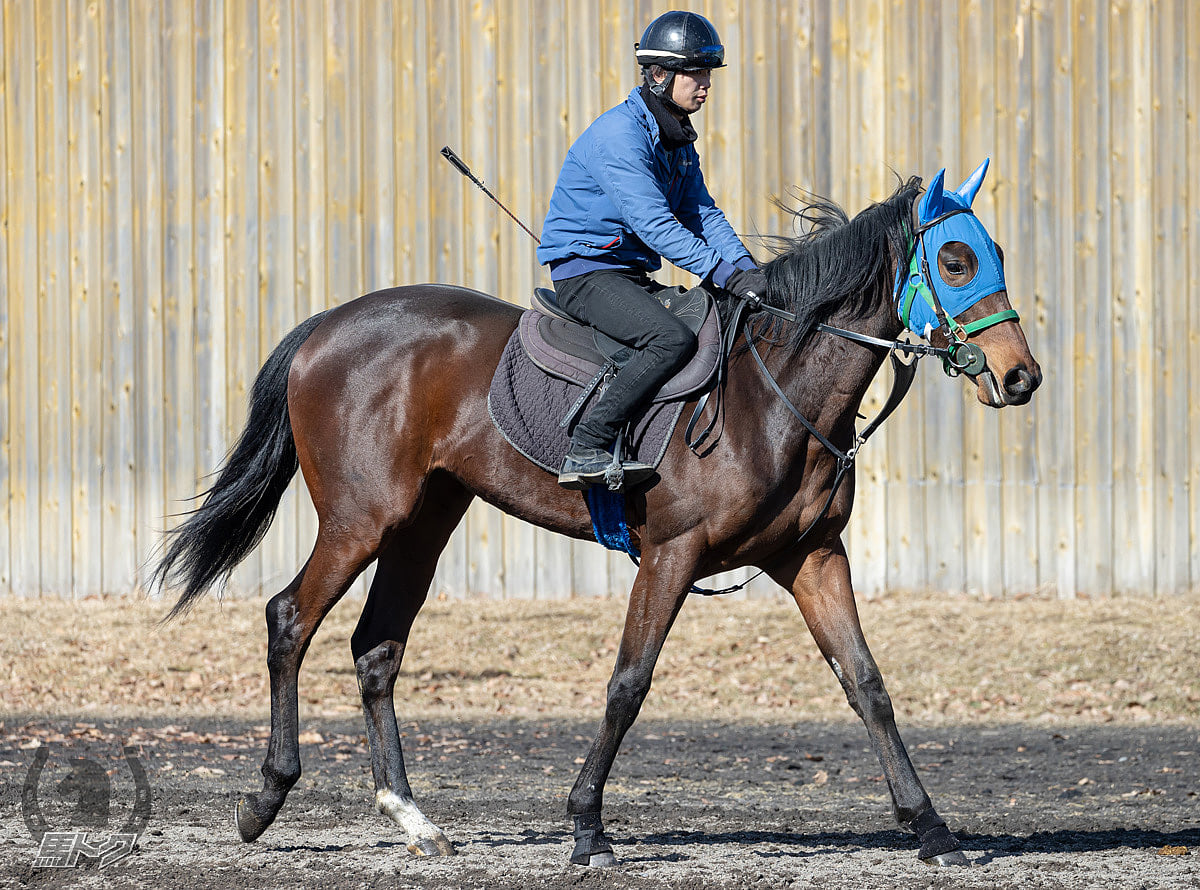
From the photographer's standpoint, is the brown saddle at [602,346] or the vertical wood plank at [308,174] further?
the vertical wood plank at [308,174]

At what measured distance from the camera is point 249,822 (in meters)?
5.23

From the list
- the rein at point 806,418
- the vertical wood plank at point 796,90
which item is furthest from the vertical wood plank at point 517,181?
the rein at point 806,418

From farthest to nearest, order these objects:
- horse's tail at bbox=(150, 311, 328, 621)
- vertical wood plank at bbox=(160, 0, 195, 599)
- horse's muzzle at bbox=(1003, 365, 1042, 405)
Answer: vertical wood plank at bbox=(160, 0, 195, 599)
horse's tail at bbox=(150, 311, 328, 621)
horse's muzzle at bbox=(1003, 365, 1042, 405)

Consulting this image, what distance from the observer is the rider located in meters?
4.90

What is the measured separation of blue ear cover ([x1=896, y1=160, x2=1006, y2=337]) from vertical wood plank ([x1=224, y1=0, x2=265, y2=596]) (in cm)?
687

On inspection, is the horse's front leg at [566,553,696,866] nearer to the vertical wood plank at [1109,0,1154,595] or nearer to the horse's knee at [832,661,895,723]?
the horse's knee at [832,661,895,723]

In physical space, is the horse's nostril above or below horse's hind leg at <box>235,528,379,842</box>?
above

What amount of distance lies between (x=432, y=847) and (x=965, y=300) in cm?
274

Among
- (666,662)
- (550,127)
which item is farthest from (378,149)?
(666,662)

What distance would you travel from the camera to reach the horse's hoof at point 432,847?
5047 millimetres

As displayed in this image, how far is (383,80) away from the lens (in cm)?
1053

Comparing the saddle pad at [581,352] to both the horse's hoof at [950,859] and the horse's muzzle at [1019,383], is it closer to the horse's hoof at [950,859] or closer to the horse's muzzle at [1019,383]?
the horse's muzzle at [1019,383]

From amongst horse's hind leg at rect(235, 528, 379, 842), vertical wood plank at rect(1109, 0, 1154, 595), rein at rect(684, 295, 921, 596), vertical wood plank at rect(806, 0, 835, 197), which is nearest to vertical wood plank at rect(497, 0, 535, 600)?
vertical wood plank at rect(806, 0, 835, 197)

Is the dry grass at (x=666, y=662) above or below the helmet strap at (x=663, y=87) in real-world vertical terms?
below
